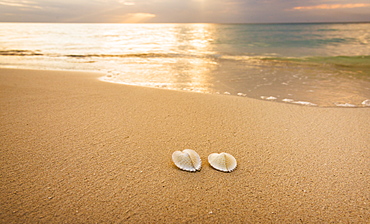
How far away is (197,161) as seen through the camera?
185cm

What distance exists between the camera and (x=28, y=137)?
223cm

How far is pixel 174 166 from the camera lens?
1.87 meters

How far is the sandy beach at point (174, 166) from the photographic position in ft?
4.69

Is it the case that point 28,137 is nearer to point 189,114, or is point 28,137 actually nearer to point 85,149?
point 85,149

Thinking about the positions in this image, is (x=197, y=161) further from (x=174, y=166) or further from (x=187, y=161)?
(x=174, y=166)

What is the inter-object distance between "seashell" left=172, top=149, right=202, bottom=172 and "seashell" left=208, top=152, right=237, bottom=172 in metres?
0.10

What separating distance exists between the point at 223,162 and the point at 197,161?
0.65 ft

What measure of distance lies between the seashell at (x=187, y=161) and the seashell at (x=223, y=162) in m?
0.10

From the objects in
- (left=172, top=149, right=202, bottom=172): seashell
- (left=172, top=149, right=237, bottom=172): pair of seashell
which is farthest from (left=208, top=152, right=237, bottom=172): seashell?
(left=172, top=149, right=202, bottom=172): seashell

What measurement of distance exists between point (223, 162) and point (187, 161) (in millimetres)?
275

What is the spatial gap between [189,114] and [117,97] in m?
1.26

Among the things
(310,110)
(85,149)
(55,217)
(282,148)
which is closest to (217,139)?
(282,148)

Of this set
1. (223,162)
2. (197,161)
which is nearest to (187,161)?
(197,161)

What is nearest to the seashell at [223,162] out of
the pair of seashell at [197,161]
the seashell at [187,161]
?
the pair of seashell at [197,161]
